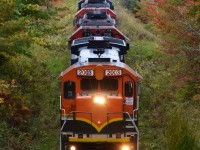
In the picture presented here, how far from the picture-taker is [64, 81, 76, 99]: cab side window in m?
13.1

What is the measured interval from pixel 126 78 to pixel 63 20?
67.5ft

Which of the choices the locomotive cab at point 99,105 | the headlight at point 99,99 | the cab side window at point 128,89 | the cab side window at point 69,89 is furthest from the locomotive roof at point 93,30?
the headlight at point 99,99

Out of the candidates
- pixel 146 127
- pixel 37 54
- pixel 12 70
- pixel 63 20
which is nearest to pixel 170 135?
A: pixel 146 127

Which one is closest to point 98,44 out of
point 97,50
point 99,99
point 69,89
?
point 97,50

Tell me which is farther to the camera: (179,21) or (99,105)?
(179,21)

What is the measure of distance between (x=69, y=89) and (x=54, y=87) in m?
7.19

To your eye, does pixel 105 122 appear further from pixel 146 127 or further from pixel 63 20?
pixel 63 20

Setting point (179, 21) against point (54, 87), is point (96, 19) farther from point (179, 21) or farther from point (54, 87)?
point (179, 21)

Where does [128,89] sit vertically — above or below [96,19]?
below

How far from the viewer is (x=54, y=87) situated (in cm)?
2023

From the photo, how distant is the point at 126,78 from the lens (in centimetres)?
1304

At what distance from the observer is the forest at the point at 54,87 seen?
1323cm

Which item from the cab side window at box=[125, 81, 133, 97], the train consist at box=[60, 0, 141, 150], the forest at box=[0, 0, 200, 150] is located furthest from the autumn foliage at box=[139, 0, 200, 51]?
the train consist at box=[60, 0, 141, 150]

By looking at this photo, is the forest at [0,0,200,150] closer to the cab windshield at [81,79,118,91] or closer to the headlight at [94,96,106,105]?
the cab windshield at [81,79,118,91]
